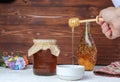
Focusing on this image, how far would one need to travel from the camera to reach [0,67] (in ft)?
4.21

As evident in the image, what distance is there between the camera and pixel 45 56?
113 centimetres

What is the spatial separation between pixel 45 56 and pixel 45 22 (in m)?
0.33

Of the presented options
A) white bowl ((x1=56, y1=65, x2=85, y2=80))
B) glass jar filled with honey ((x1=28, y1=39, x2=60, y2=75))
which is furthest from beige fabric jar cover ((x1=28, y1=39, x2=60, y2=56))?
white bowl ((x1=56, y1=65, x2=85, y2=80))

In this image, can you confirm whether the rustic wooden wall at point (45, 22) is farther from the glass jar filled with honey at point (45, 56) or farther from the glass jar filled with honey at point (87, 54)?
the glass jar filled with honey at point (45, 56)

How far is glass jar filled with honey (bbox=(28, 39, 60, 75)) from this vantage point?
1.12 meters

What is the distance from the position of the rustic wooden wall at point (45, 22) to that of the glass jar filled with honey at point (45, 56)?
0.30 meters

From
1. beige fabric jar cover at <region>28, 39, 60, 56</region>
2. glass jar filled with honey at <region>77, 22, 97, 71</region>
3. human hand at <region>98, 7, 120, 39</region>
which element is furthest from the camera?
glass jar filled with honey at <region>77, 22, 97, 71</region>

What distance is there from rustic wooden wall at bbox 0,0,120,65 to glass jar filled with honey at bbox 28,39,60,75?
0.97 feet

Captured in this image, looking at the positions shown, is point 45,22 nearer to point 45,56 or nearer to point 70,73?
point 45,56

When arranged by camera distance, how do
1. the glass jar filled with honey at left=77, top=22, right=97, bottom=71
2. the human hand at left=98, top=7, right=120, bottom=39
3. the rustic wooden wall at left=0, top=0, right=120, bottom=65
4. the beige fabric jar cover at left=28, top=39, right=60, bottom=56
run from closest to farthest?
1. the human hand at left=98, top=7, right=120, bottom=39
2. the beige fabric jar cover at left=28, top=39, right=60, bottom=56
3. the glass jar filled with honey at left=77, top=22, right=97, bottom=71
4. the rustic wooden wall at left=0, top=0, right=120, bottom=65

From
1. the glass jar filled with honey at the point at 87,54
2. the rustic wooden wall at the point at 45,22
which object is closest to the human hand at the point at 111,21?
the glass jar filled with honey at the point at 87,54

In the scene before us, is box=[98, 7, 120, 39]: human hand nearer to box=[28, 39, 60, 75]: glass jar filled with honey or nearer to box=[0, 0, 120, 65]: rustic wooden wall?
box=[28, 39, 60, 75]: glass jar filled with honey

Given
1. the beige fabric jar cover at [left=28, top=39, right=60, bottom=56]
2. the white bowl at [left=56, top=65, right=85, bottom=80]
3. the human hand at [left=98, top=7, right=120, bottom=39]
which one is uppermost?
the human hand at [left=98, top=7, right=120, bottom=39]

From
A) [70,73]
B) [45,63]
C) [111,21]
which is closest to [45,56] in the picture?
[45,63]
